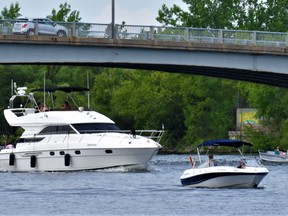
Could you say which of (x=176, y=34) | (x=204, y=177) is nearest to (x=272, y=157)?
(x=176, y=34)

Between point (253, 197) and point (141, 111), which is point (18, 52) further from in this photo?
point (141, 111)

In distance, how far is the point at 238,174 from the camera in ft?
242

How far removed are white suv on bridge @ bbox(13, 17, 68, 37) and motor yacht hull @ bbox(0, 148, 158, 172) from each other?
6.90m

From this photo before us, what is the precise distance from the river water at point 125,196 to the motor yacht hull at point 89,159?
2.09ft

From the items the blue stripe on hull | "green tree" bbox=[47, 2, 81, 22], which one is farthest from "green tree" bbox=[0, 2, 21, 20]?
the blue stripe on hull

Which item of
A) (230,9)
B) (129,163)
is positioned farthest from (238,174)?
(230,9)

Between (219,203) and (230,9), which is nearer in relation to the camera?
(219,203)

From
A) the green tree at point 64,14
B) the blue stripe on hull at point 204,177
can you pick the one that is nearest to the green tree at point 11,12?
the green tree at point 64,14

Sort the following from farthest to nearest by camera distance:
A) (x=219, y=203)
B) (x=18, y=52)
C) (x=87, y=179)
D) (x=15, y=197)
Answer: (x=18, y=52) < (x=87, y=179) < (x=15, y=197) < (x=219, y=203)

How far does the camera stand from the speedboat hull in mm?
73812

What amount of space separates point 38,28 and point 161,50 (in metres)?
7.31

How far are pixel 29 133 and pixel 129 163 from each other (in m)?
6.15

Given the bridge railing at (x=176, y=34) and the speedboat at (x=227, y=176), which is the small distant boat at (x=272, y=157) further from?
the speedboat at (x=227, y=176)

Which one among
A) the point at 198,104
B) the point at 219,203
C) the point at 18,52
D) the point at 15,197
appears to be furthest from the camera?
the point at 198,104
